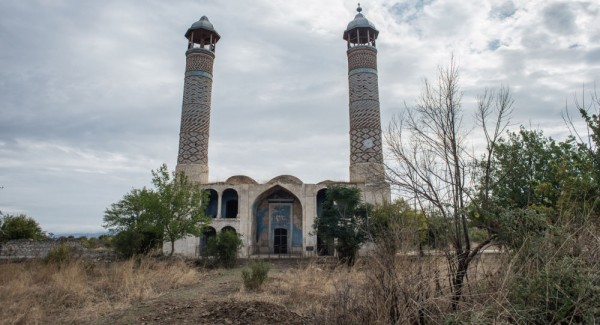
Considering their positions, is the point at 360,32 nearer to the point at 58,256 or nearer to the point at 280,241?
the point at 280,241

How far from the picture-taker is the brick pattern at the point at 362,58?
2244 centimetres

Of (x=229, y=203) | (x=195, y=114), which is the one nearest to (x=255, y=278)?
(x=229, y=203)

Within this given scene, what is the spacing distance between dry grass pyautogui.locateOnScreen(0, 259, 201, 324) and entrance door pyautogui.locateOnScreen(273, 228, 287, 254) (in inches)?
445

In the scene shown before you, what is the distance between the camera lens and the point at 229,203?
73.0 ft

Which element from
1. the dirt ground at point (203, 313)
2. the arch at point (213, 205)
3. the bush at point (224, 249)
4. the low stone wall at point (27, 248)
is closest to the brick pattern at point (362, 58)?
the arch at point (213, 205)

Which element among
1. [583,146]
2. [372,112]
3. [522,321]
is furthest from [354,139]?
[522,321]

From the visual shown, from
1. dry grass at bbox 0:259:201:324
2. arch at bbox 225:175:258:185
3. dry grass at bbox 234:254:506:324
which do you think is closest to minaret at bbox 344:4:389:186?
arch at bbox 225:175:258:185

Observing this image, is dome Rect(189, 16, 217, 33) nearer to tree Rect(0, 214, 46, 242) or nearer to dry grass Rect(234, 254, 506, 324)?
tree Rect(0, 214, 46, 242)

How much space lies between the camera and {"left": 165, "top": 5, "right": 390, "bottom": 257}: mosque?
19.9 m

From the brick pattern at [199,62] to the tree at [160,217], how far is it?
352 inches

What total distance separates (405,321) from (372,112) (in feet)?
62.2

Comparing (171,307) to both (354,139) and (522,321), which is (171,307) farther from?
(354,139)

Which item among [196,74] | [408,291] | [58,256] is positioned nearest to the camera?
[408,291]

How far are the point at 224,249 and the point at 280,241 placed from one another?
7.13 metres
